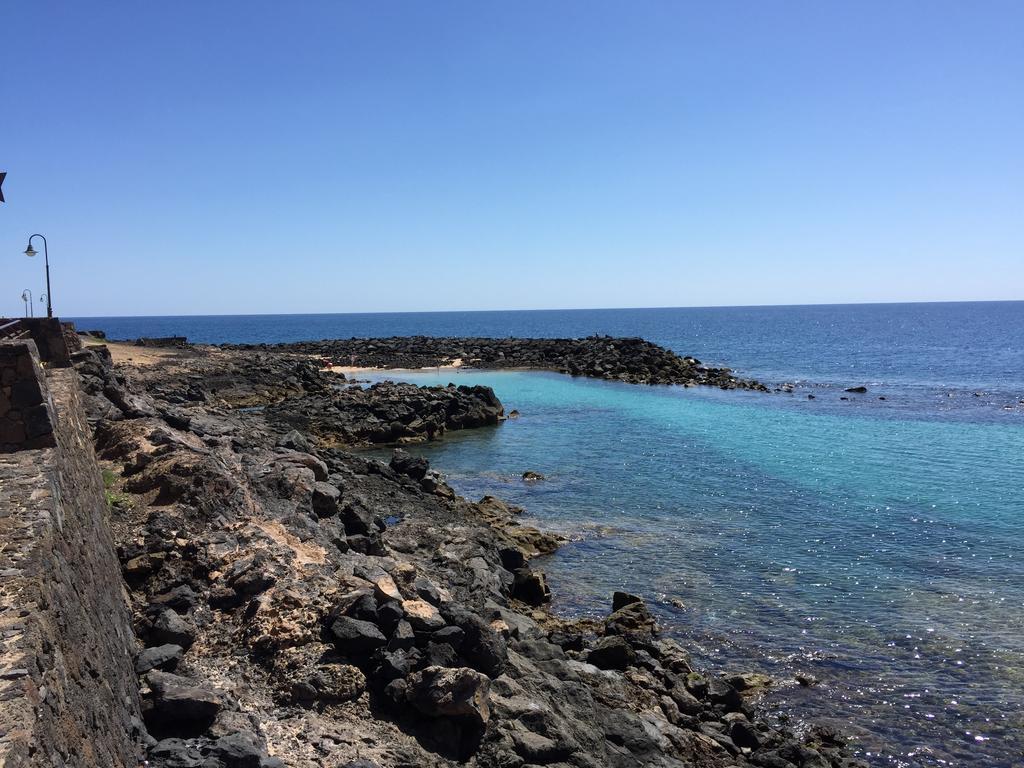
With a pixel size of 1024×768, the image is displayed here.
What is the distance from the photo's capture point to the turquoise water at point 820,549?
1394cm

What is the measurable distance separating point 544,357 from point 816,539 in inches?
2237

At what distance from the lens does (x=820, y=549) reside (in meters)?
21.7

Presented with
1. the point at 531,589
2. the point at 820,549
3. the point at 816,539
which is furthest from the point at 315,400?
the point at 820,549

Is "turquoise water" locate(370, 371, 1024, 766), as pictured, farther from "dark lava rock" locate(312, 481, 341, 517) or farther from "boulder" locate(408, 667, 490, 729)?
"boulder" locate(408, 667, 490, 729)

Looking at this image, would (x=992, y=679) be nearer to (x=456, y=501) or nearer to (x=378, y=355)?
(x=456, y=501)

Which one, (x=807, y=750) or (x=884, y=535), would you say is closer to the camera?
(x=807, y=750)

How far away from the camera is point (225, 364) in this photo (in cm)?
5141

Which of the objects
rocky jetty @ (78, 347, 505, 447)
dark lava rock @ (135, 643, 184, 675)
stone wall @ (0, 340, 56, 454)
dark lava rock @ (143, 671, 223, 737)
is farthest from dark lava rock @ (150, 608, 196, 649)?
rocky jetty @ (78, 347, 505, 447)

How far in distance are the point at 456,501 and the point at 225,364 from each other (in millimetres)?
32080

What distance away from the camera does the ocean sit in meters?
14.0

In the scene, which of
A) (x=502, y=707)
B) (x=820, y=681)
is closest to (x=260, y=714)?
(x=502, y=707)

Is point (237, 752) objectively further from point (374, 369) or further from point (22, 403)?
point (374, 369)

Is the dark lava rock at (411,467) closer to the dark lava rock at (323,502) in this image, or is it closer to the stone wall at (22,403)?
the dark lava rock at (323,502)

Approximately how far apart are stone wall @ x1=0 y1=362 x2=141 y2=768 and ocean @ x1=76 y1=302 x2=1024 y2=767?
10.9m
